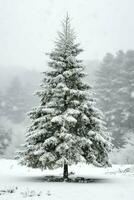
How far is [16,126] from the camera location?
284 feet

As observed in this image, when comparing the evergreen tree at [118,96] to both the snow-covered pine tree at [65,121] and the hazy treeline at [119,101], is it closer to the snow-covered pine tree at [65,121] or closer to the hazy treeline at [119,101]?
the hazy treeline at [119,101]

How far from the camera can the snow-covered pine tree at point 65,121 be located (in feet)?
66.2

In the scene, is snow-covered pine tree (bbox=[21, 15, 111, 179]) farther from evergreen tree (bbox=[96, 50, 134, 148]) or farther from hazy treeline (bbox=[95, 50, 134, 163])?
evergreen tree (bbox=[96, 50, 134, 148])

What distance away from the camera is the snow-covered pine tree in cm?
2017

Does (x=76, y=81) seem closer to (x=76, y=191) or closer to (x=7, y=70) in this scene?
(x=76, y=191)

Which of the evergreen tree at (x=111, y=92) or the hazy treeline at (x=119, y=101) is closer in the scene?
the hazy treeline at (x=119, y=101)

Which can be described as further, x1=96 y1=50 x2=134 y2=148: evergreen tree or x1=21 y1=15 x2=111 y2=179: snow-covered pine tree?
x1=96 y1=50 x2=134 y2=148: evergreen tree

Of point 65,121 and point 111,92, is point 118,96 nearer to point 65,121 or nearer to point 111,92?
point 111,92

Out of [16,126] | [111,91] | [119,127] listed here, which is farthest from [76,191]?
[16,126]

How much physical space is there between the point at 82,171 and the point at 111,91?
1276 inches

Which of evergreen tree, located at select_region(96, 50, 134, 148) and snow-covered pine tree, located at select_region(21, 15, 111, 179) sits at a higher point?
evergreen tree, located at select_region(96, 50, 134, 148)

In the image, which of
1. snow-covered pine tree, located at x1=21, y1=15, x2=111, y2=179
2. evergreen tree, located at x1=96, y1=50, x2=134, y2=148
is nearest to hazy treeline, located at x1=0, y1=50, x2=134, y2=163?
evergreen tree, located at x1=96, y1=50, x2=134, y2=148

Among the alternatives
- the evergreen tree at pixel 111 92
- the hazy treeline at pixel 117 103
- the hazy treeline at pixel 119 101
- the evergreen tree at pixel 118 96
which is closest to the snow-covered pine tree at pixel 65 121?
the hazy treeline at pixel 117 103

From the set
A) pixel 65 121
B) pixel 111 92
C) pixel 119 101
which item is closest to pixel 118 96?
pixel 119 101
